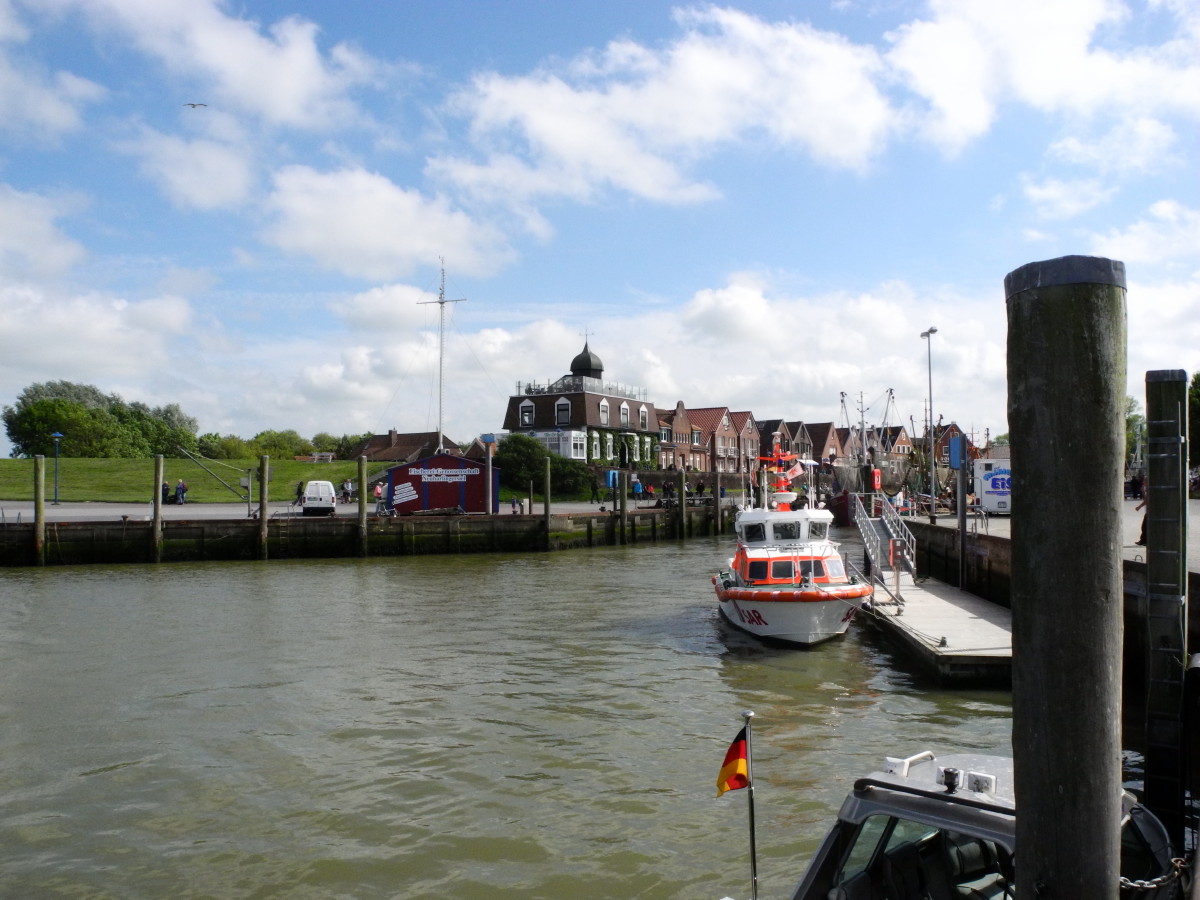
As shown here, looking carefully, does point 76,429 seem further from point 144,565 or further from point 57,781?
point 57,781

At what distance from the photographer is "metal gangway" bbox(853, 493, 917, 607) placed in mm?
24875

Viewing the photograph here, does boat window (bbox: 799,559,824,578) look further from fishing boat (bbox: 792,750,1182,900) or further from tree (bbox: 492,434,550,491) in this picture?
tree (bbox: 492,434,550,491)

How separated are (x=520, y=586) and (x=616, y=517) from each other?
19.1m

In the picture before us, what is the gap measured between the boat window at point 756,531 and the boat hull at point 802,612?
2.67 metres

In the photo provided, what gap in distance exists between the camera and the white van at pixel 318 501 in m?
44.8

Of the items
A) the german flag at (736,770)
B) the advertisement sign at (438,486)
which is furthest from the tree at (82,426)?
the german flag at (736,770)

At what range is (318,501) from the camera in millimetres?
45281

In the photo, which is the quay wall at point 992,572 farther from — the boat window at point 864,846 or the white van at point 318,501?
the white van at point 318,501

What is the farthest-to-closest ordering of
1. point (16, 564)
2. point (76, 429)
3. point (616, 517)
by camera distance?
1. point (76, 429)
2. point (616, 517)
3. point (16, 564)

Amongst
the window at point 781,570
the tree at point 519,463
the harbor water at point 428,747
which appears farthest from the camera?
the tree at point 519,463

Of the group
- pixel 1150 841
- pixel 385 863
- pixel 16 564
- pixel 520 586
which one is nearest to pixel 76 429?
pixel 16 564

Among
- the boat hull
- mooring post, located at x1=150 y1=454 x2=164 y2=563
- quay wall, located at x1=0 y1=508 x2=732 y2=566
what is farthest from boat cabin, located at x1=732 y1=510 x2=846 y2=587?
mooring post, located at x1=150 y1=454 x2=164 y2=563

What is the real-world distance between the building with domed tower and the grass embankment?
63.3 feet

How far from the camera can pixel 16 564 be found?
114ft
